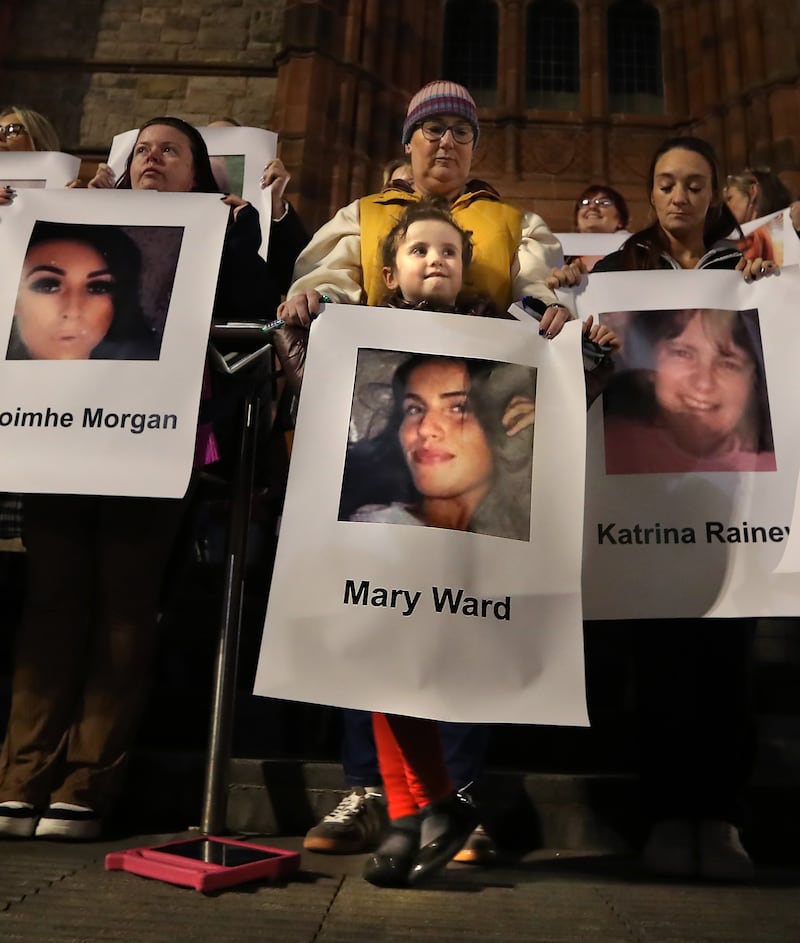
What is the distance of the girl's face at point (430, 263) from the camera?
1582mm

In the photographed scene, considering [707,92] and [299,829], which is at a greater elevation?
[707,92]

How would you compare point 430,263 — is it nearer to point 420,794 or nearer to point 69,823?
point 420,794

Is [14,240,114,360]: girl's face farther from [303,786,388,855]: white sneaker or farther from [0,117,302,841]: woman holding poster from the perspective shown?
[303,786,388,855]: white sneaker

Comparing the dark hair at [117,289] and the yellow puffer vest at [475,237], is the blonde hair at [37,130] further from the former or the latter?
the yellow puffer vest at [475,237]

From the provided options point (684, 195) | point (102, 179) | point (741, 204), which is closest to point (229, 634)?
point (102, 179)

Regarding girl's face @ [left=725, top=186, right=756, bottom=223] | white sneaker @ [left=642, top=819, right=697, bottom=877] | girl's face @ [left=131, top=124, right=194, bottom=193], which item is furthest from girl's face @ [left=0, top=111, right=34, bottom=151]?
white sneaker @ [left=642, top=819, right=697, bottom=877]

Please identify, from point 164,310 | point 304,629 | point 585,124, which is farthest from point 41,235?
point 585,124

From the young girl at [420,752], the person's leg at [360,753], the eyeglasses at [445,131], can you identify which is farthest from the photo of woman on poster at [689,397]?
the person's leg at [360,753]

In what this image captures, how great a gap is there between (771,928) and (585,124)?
7.65 metres

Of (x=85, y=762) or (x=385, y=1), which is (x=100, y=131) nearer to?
(x=385, y=1)

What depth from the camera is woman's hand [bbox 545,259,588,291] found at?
1728mm

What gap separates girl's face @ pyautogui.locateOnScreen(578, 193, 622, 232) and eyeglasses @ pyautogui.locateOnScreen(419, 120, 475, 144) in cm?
142

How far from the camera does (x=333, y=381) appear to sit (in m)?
1.44

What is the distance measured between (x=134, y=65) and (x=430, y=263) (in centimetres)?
709
